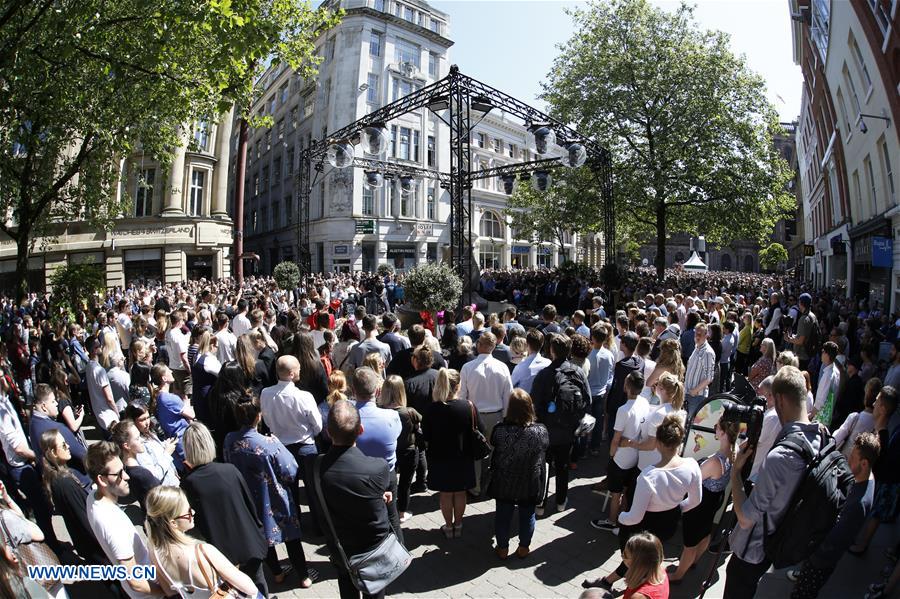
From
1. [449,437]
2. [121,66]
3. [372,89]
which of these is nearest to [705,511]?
[449,437]

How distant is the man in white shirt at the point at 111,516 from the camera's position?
3.03m

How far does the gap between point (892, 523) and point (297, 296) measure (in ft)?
60.9

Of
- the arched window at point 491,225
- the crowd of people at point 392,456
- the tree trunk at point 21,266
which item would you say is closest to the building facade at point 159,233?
the tree trunk at point 21,266

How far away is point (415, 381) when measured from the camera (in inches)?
218

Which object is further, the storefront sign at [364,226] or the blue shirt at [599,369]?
the storefront sign at [364,226]

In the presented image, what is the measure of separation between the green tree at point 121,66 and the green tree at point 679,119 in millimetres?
15005

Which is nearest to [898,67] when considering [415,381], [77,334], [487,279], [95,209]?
[415,381]

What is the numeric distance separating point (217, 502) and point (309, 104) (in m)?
39.5

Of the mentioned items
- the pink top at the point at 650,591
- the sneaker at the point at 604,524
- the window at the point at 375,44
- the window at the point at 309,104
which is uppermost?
the window at the point at 375,44

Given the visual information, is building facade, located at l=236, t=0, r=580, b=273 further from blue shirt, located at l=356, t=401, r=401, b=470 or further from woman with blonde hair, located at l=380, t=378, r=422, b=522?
blue shirt, located at l=356, t=401, r=401, b=470

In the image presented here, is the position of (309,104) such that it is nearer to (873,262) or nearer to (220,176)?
(220,176)

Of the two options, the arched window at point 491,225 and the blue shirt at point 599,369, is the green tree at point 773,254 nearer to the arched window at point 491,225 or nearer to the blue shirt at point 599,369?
the arched window at point 491,225

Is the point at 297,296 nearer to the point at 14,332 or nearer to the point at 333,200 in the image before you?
the point at 14,332

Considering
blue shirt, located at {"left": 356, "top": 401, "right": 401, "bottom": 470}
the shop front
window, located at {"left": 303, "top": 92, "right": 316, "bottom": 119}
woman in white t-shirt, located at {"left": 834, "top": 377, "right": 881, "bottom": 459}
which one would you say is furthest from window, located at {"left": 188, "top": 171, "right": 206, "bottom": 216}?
woman in white t-shirt, located at {"left": 834, "top": 377, "right": 881, "bottom": 459}
